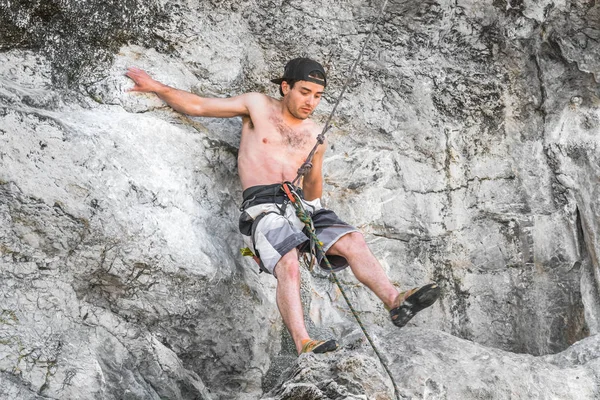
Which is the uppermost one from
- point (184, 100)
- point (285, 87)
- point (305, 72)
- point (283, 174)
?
point (305, 72)

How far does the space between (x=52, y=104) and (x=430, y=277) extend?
7.98ft

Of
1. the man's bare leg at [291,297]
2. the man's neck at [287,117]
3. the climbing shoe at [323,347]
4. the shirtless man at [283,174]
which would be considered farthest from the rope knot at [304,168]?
the climbing shoe at [323,347]

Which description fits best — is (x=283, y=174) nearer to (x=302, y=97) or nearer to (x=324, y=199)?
(x=302, y=97)

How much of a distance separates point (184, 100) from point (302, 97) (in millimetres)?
637

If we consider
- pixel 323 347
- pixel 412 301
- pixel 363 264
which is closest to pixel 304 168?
pixel 363 264

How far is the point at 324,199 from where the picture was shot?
511 cm

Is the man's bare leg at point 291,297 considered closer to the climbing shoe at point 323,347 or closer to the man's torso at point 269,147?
the climbing shoe at point 323,347

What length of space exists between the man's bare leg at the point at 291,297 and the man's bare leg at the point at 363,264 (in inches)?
12.3

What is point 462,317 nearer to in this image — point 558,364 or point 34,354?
point 558,364

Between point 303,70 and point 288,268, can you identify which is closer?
point 288,268

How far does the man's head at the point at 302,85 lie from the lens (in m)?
4.54

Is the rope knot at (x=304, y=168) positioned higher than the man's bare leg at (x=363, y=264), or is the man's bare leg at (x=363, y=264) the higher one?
the rope knot at (x=304, y=168)

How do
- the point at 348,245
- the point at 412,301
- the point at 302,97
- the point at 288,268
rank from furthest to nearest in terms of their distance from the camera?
the point at 302,97, the point at 348,245, the point at 288,268, the point at 412,301

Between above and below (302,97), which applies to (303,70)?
above
